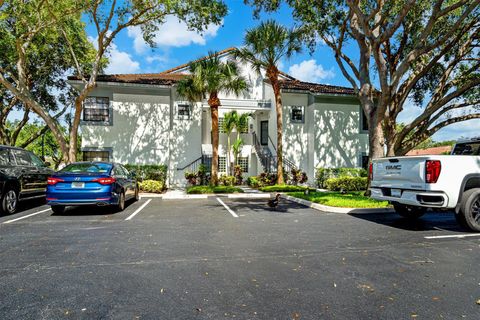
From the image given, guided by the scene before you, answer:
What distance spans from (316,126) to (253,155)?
4.85m

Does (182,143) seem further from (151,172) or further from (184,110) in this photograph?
(151,172)

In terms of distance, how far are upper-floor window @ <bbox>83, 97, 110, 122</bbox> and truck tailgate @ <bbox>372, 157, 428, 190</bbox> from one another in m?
15.5

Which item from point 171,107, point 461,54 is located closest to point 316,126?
point 461,54

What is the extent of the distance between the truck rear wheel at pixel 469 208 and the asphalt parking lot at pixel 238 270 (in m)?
0.25

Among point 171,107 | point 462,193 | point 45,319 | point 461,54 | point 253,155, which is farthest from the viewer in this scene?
point 253,155

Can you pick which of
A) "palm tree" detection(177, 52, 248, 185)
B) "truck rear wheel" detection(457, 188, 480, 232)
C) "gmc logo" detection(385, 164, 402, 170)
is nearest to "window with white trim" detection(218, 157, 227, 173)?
"palm tree" detection(177, 52, 248, 185)

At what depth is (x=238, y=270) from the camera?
4.02m

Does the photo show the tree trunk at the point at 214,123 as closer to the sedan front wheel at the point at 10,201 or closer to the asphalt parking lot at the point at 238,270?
the asphalt parking lot at the point at 238,270

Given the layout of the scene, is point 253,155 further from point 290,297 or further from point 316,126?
point 290,297

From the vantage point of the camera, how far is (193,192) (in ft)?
46.9

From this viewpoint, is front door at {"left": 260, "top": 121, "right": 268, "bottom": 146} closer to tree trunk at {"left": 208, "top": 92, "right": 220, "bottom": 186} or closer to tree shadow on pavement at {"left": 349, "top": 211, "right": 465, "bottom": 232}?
tree trunk at {"left": 208, "top": 92, "right": 220, "bottom": 186}

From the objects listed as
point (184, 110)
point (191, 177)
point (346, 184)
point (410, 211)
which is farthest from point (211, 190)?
point (410, 211)

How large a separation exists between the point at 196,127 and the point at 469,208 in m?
14.7

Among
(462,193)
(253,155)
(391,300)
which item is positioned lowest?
(391,300)
